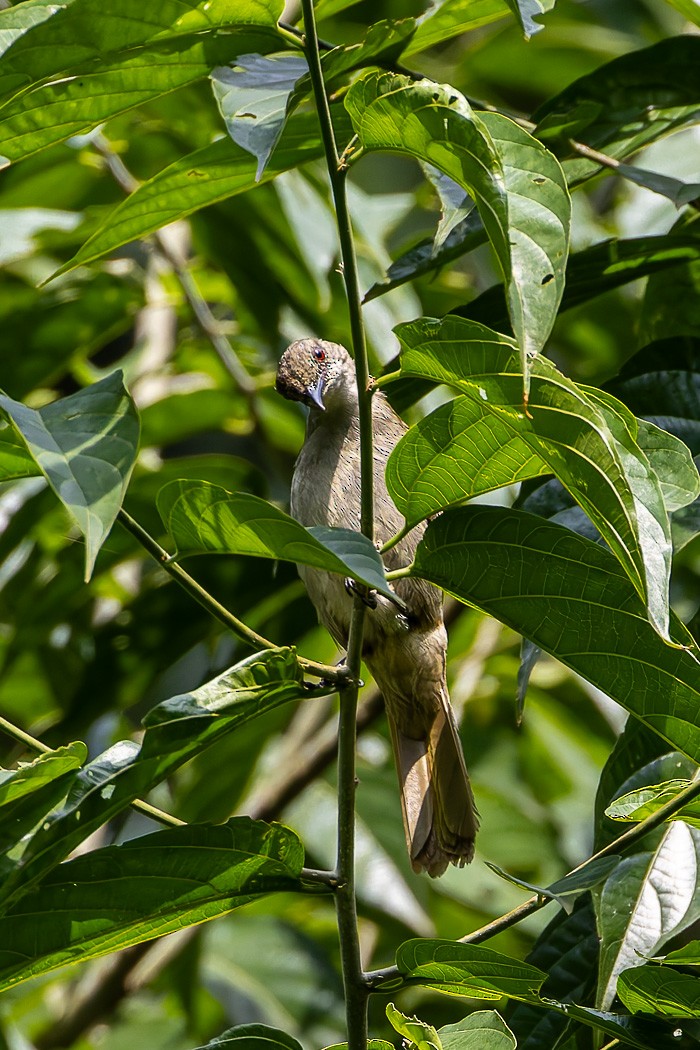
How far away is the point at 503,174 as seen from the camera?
1.25 m

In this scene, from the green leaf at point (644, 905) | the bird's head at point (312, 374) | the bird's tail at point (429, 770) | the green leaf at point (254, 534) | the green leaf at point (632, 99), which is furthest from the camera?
the bird's head at point (312, 374)

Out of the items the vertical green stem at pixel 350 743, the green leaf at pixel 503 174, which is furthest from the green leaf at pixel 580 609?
the green leaf at pixel 503 174

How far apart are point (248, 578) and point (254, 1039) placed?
168 centimetres

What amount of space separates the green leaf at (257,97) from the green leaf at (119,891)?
817mm

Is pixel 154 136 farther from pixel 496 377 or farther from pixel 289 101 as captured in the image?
pixel 496 377

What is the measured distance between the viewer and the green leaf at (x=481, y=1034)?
152 centimetres

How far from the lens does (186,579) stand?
1.53 meters

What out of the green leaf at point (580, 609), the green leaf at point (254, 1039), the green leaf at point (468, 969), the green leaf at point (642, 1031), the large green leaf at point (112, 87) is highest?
the large green leaf at point (112, 87)

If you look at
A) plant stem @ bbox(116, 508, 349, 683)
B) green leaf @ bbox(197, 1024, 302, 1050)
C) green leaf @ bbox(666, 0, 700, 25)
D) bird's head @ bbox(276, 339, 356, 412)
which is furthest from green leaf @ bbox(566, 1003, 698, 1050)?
bird's head @ bbox(276, 339, 356, 412)

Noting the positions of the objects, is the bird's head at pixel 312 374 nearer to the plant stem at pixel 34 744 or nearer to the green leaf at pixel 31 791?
the plant stem at pixel 34 744

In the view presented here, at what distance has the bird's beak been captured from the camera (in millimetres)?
2983

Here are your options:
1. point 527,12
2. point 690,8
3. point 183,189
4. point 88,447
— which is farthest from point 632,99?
point 88,447

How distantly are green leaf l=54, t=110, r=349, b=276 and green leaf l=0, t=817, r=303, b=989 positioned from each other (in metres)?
0.87

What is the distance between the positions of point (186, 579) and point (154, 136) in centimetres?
254
